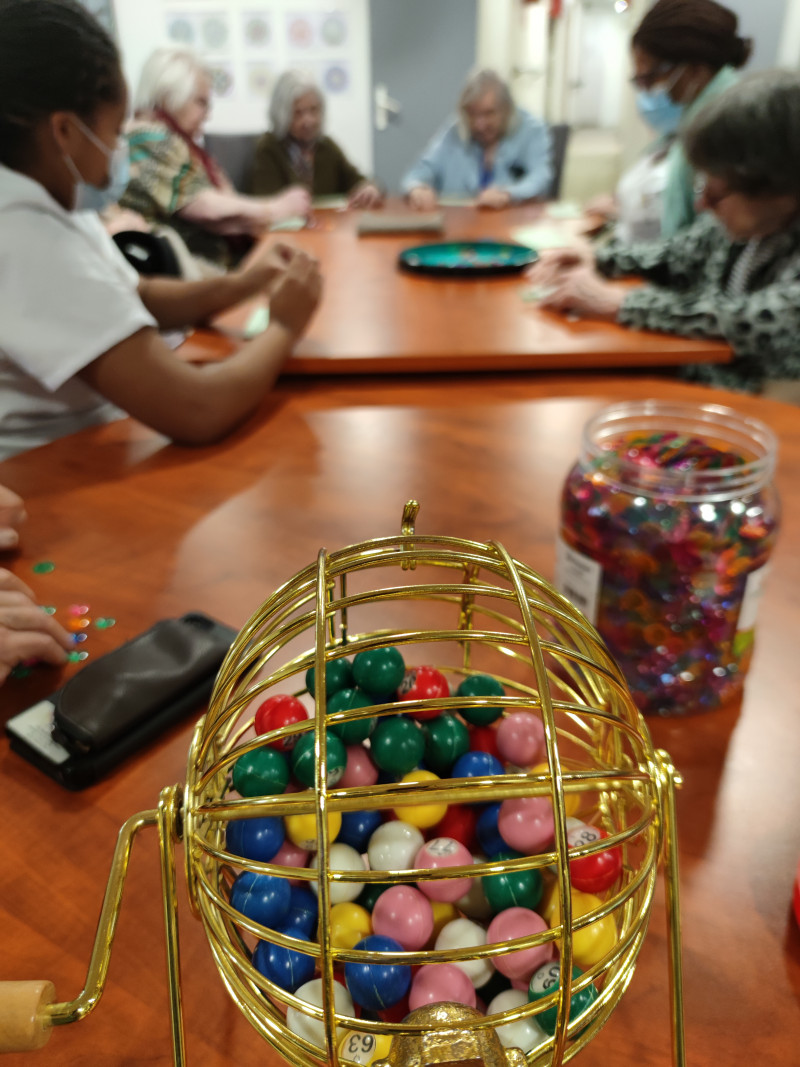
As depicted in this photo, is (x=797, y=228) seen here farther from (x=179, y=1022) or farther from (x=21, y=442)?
→ (x=179, y=1022)

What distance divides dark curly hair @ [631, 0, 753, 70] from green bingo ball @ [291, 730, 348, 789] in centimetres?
200

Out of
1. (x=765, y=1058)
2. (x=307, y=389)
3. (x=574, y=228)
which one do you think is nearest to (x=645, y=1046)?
(x=765, y=1058)

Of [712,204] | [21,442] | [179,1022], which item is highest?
[712,204]

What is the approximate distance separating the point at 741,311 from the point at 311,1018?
3.96ft

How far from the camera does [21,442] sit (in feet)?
3.43

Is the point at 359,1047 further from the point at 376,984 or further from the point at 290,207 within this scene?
the point at 290,207

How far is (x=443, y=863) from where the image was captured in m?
Result: 0.33

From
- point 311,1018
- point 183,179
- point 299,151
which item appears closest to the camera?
point 311,1018

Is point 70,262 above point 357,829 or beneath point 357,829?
above

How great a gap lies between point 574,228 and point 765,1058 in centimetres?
228

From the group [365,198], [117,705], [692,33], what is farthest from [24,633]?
[365,198]

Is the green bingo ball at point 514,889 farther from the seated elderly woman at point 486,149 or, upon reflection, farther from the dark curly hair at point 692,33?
the seated elderly woman at point 486,149

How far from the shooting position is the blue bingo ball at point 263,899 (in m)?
0.32

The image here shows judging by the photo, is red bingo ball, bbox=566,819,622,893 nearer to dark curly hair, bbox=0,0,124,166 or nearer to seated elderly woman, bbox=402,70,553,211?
dark curly hair, bbox=0,0,124,166
